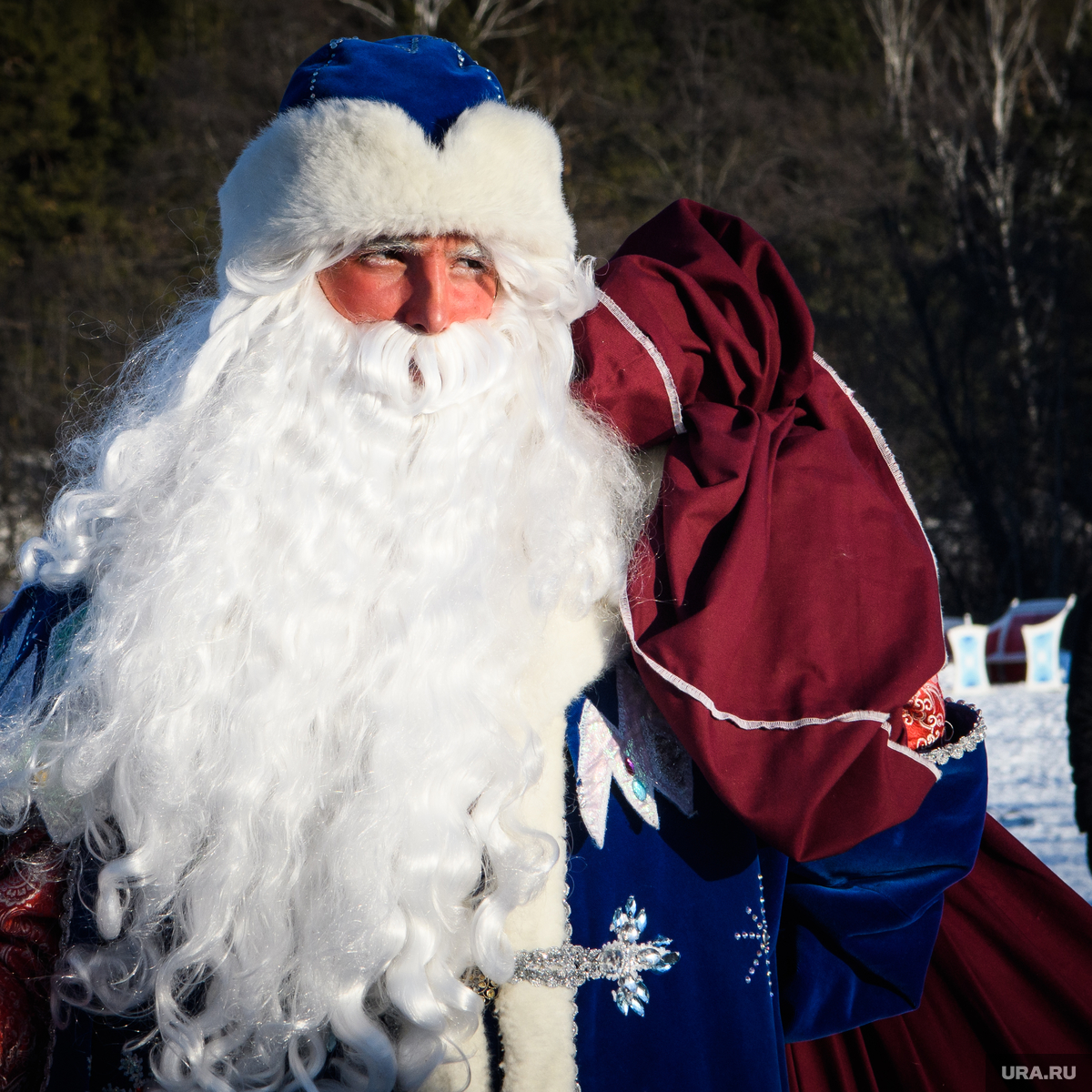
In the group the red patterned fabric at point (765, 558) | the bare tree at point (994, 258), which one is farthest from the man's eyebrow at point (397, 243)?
the bare tree at point (994, 258)

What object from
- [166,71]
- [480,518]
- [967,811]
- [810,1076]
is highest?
[166,71]

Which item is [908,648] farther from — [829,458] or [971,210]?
[971,210]

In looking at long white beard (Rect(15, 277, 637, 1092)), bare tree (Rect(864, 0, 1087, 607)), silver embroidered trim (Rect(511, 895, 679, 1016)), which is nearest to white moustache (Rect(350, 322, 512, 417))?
long white beard (Rect(15, 277, 637, 1092))

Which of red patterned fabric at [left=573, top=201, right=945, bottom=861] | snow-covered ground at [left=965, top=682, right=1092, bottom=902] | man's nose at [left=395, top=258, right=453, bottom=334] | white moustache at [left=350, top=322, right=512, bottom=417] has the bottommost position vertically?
snow-covered ground at [left=965, top=682, right=1092, bottom=902]

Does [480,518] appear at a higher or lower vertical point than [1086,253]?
higher

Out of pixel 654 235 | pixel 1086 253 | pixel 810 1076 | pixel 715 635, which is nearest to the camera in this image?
pixel 715 635

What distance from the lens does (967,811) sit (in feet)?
4.86

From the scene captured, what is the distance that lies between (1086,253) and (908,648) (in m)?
13.7

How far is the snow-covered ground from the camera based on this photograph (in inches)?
154

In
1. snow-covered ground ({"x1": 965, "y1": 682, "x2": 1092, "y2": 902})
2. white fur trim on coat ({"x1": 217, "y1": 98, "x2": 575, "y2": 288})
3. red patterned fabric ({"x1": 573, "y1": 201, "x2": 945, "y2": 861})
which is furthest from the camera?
snow-covered ground ({"x1": 965, "y1": 682, "x2": 1092, "y2": 902})

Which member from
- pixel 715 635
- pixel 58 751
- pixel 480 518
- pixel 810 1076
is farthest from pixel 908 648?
pixel 58 751

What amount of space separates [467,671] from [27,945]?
75cm

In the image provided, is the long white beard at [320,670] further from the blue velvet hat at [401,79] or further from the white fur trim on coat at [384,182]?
the blue velvet hat at [401,79]
